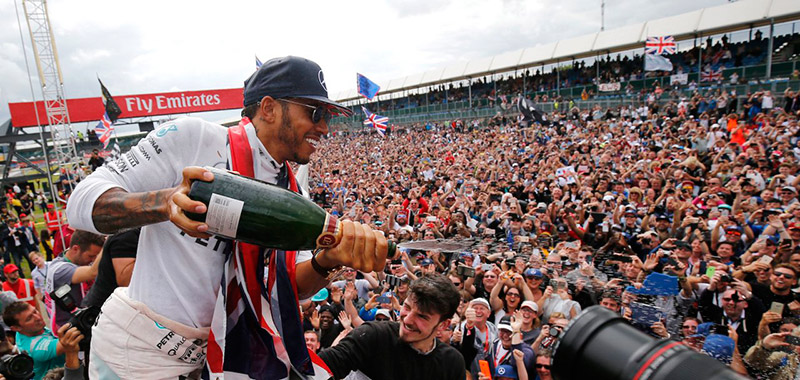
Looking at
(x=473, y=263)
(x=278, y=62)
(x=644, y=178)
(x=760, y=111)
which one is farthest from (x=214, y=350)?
(x=760, y=111)

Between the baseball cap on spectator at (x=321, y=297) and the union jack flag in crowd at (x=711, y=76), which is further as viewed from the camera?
the union jack flag in crowd at (x=711, y=76)

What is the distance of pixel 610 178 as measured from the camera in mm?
10883

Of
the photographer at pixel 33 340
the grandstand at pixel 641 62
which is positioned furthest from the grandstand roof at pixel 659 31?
the photographer at pixel 33 340

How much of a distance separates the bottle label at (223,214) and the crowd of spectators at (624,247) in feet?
4.10

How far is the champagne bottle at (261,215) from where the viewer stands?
120cm

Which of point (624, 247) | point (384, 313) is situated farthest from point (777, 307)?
point (384, 313)

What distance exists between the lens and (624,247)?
23.6ft

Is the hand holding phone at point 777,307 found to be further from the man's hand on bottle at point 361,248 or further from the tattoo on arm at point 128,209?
the tattoo on arm at point 128,209

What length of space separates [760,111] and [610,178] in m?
9.25

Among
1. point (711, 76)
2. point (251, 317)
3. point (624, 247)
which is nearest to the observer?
point (251, 317)

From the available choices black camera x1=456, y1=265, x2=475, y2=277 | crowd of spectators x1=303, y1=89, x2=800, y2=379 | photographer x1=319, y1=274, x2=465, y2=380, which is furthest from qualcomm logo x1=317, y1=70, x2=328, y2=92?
black camera x1=456, y1=265, x2=475, y2=277

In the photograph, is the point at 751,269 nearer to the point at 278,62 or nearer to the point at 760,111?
the point at 278,62

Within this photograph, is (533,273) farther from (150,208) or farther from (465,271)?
(150,208)

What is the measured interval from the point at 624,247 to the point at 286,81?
7088 millimetres
